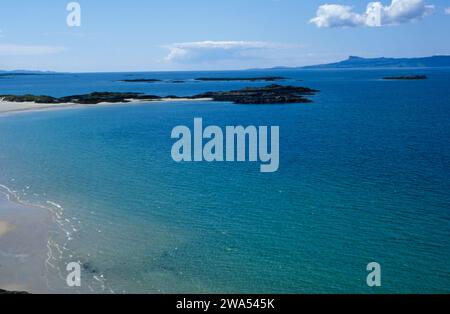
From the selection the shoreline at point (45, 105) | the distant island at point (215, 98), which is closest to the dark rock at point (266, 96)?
the distant island at point (215, 98)

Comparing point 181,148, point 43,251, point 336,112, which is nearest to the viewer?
point 43,251

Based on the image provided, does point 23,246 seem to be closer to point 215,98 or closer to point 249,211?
point 249,211

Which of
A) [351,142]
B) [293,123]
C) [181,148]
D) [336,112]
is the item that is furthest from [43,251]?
[336,112]

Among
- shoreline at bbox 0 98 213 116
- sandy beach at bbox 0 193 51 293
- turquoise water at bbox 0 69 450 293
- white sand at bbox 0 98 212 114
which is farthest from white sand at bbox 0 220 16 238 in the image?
white sand at bbox 0 98 212 114

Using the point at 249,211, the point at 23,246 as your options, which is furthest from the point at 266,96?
the point at 23,246
